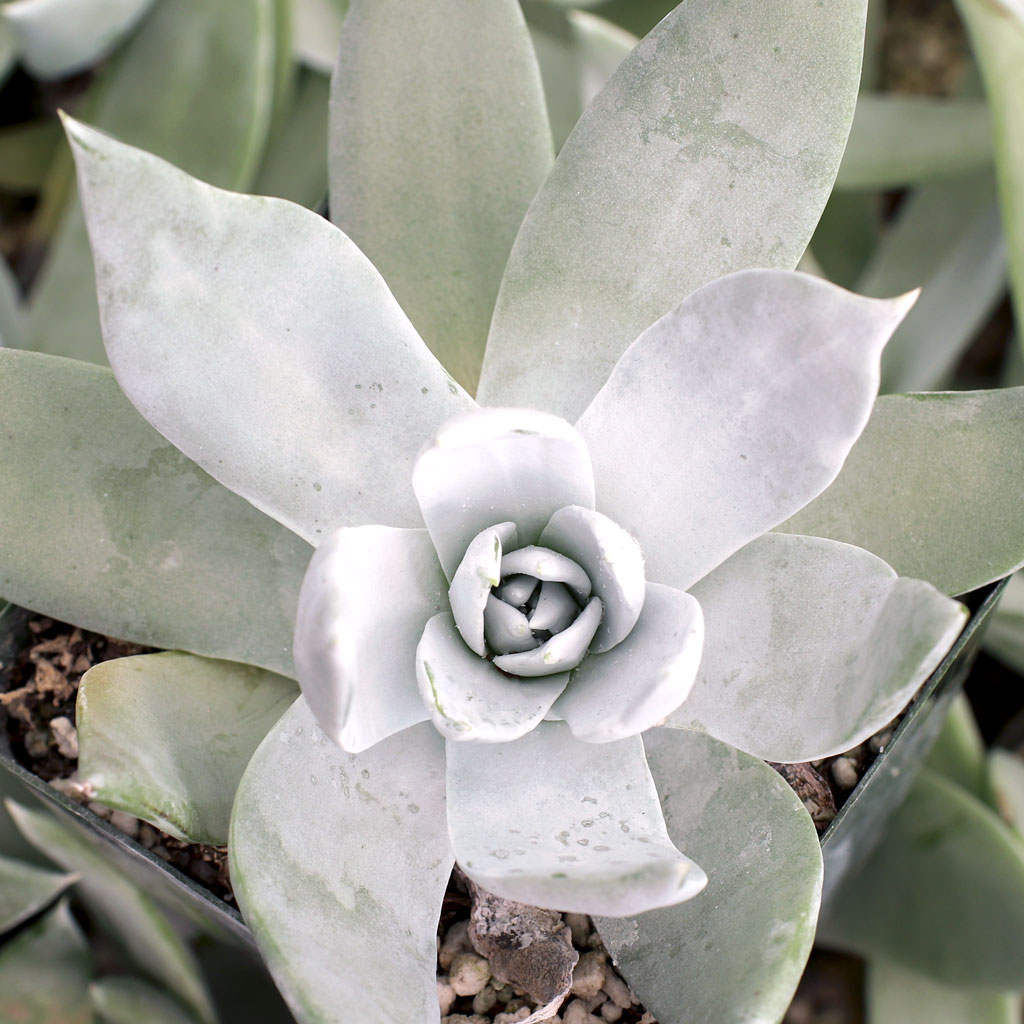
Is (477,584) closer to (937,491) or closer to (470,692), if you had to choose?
(470,692)

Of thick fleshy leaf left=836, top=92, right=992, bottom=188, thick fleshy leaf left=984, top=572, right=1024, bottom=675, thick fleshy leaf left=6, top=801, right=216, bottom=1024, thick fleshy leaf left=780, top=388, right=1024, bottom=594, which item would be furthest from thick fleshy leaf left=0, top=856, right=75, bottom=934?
thick fleshy leaf left=836, top=92, right=992, bottom=188

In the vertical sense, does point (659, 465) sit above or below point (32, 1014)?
above

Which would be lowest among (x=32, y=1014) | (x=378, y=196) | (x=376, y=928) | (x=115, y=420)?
(x=32, y=1014)

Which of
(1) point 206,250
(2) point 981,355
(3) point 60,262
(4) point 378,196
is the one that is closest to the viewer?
(1) point 206,250

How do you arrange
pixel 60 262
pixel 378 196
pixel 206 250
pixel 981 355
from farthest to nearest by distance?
pixel 981 355, pixel 60 262, pixel 378 196, pixel 206 250

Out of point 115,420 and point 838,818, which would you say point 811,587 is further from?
point 115,420

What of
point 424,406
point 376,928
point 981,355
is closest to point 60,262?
point 424,406

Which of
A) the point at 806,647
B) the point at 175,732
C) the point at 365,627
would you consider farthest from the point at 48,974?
the point at 806,647

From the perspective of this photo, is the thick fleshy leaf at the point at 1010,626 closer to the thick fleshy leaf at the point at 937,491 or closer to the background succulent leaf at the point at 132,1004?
the thick fleshy leaf at the point at 937,491
